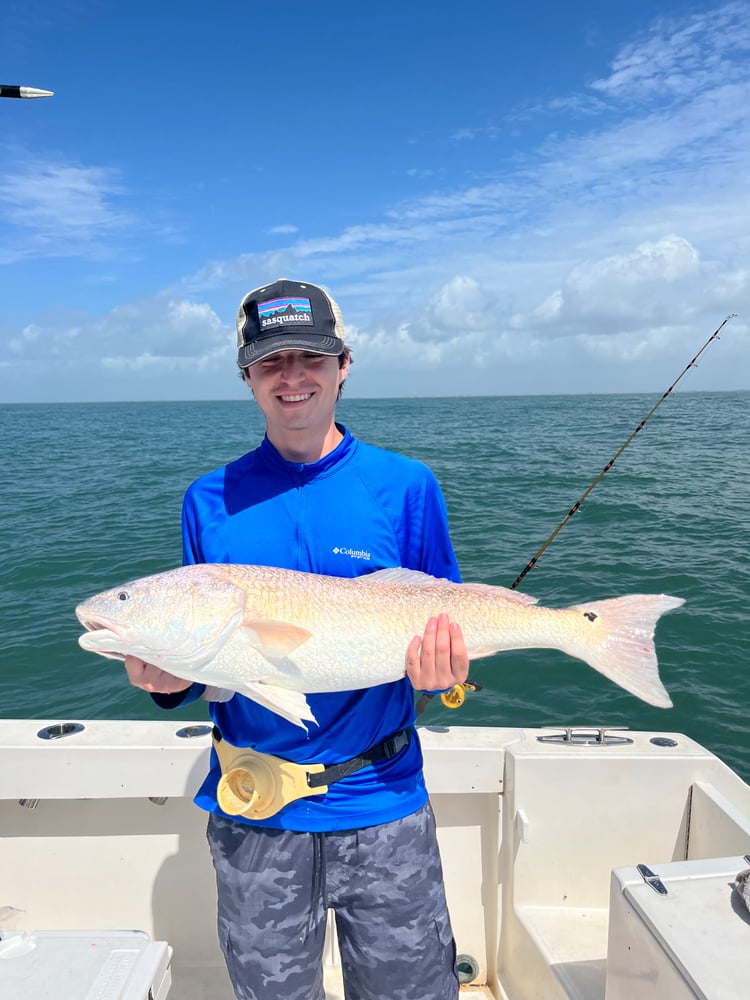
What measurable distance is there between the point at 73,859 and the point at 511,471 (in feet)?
78.8

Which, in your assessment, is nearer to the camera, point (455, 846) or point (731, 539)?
point (455, 846)

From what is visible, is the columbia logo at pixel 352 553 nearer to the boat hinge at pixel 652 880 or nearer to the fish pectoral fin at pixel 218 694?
the fish pectoral fin at pixel 218 694

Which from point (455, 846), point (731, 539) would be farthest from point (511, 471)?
point (455, 846)

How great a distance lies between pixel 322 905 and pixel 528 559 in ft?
38.2

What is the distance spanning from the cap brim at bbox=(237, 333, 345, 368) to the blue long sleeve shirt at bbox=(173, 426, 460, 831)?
1.29 ft

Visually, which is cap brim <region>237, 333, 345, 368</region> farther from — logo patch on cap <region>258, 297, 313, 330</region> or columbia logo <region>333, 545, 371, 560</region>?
columbia logo <region>333, 545, 371, 560</region>

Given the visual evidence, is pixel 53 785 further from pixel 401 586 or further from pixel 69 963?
pixel 401 586

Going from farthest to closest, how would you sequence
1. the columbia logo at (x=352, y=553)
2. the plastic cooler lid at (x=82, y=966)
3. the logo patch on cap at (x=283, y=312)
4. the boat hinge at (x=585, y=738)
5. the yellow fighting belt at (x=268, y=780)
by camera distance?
the boat hinge at (x=585, y=738), the columbia logo at (x=352, y=553), the logo patch on cap at (x=283, y=312), the yellow fighting belt at (x=268, y=780), the plastic cooler lid at (x=82, y=966)

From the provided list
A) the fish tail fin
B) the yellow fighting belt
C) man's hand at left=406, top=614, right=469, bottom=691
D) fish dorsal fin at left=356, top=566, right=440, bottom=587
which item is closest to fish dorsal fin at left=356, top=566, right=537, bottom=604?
fish dorsal fin at left=356, top=566, right=440, bottom=587

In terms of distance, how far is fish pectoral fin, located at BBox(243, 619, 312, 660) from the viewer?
2.62 m

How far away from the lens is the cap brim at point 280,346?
263 cm

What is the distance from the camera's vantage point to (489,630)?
288 centimetres

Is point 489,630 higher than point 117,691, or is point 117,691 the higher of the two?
point 489,630

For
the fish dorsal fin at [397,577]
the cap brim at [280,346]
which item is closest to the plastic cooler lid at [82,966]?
the fish dorsal fin at [397,577]
